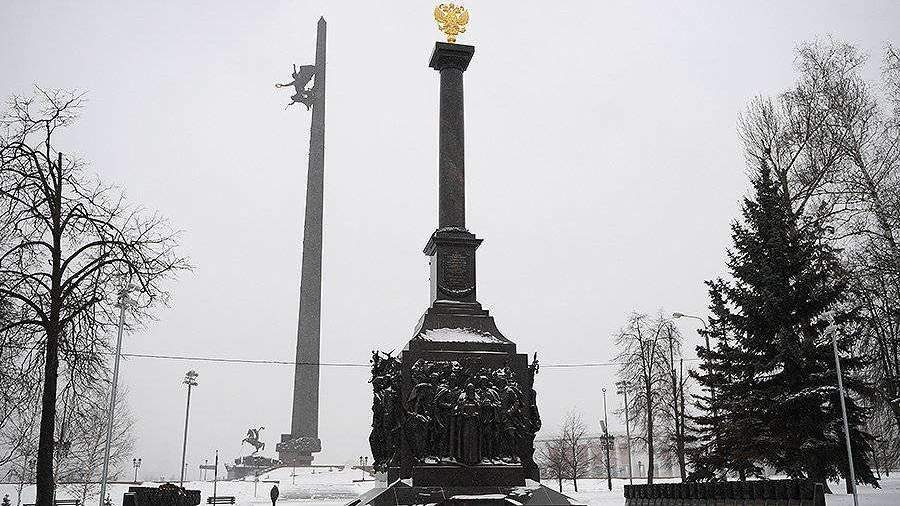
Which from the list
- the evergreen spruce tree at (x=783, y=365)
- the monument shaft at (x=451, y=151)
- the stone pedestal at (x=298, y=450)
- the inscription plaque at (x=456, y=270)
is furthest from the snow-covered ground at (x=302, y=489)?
the monument shaft at (x=451, y=151)

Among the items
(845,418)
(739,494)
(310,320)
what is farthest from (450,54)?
(310,320)

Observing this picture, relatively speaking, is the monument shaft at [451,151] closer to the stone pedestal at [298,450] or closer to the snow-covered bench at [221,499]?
the snow-covered bench at [221,499]

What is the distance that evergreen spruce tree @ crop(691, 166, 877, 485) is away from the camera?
17.4 m

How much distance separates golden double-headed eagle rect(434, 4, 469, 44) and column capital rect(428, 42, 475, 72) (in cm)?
31

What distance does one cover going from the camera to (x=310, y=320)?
5112cm

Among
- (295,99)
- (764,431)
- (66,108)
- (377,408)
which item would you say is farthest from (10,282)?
(295,99)

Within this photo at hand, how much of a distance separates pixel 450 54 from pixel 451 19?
0.92m

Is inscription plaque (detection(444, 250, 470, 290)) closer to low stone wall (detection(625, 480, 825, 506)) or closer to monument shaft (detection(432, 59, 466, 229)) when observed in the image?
monument shaft (detection(432, 59, 466, 229))

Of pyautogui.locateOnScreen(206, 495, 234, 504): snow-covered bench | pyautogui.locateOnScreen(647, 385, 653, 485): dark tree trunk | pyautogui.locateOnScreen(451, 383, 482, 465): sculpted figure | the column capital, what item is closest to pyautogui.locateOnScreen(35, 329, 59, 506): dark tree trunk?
pyautogui.locateOnScreen(451, 383, 482, 465): sculpted figure

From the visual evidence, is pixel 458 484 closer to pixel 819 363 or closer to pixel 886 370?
pixel 819 363

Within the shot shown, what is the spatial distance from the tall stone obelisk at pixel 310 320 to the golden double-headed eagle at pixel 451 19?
32753mm

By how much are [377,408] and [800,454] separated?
10.8 meters

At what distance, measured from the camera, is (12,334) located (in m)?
13.5

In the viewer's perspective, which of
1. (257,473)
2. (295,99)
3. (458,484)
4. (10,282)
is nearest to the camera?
(458,484)
